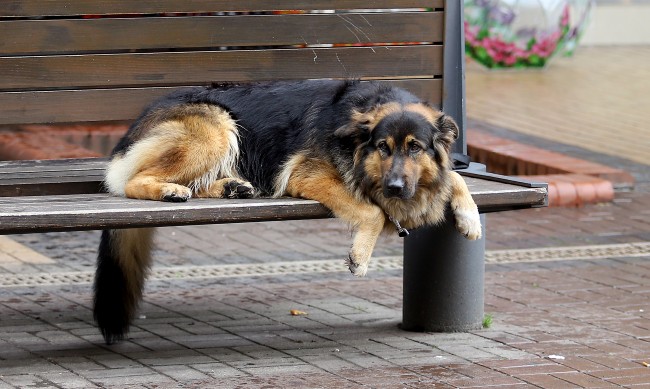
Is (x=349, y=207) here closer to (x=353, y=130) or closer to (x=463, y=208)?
(x=353, y=130)

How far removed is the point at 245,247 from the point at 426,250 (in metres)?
2.27

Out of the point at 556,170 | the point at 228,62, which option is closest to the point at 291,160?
the point at 228,62

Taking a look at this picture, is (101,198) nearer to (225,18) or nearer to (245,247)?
(225,18)

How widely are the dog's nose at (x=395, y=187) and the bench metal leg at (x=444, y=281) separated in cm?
96

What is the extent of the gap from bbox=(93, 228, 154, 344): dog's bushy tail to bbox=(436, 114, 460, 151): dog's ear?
5.09 feet

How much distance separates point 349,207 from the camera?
5.32 m

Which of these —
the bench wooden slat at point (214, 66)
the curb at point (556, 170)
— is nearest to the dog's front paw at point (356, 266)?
the bench wooden slat at point (214, 66)

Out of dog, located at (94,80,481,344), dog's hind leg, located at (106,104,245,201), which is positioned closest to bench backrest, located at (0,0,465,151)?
dog, located at (94,80,481,344)

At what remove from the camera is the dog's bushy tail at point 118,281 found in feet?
18.8

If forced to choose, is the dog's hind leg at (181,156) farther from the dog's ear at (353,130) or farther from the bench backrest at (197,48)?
the dog's ear at (353,130)

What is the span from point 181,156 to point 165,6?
87 centimetres

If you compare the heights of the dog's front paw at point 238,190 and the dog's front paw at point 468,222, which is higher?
the dog's front paw at point 238,190

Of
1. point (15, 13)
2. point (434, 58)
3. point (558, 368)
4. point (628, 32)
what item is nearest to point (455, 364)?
point (558, 368)

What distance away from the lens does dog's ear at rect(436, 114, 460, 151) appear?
5363 millimetres
